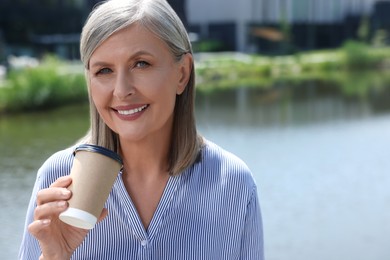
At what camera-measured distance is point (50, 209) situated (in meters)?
0.84

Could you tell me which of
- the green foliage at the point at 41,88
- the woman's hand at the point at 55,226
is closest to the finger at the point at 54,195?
the woman's hand at the point at 55,226

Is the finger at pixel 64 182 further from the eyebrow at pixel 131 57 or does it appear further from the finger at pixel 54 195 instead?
the eyebrow at pixel 131 57

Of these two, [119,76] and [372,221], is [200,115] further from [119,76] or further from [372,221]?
[119,76]

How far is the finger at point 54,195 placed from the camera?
0.83 meters

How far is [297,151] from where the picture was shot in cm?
881

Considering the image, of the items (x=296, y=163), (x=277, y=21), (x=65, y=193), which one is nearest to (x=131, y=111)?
(x=65, y=193)

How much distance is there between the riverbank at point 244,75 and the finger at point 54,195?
8.63m

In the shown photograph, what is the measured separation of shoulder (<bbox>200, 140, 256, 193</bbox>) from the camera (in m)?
1.01

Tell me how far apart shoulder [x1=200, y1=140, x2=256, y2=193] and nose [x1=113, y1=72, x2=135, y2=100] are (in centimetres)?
18

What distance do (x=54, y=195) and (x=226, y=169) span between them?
0.27 metres

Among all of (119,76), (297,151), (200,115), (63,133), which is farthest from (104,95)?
(200,115)

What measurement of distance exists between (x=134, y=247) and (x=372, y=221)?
17.5ft

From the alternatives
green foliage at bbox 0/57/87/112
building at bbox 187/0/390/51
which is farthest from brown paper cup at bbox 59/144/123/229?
building at bbox 187/0/390/51

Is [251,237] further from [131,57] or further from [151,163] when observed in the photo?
[131,57]
